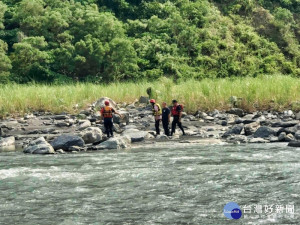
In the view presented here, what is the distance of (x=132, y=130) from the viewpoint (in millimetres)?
16406

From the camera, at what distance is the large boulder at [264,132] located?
14758 mm

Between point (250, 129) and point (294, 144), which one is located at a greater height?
point (294, 144)

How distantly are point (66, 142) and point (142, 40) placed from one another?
2431 centimetres

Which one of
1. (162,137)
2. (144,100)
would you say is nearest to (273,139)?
(162,137)

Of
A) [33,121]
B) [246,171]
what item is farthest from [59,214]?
[33,121]

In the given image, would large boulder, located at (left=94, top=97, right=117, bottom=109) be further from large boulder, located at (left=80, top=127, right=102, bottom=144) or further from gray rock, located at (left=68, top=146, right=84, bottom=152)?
gray rock, located at (left=68, top=146, right=84, bottom=152)

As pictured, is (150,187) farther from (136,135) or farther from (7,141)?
(7,141)

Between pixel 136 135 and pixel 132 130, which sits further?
pixel 132 130

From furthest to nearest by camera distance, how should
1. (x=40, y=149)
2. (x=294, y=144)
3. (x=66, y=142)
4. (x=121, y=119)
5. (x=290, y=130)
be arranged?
(x=121, y=119)
(x=290, y=130)
(x=66, y=142)
(x=40, y=149)
(x=294, y=144)

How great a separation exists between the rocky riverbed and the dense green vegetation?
420 inches

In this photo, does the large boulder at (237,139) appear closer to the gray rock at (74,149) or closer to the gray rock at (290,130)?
the gray rock at (290,130)

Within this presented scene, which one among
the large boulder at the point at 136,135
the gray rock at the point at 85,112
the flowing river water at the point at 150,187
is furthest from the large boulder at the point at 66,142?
the gray rock at the point at 85,112

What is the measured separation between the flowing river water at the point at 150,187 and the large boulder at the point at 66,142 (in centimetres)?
111

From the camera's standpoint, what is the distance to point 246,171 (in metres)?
9.86
